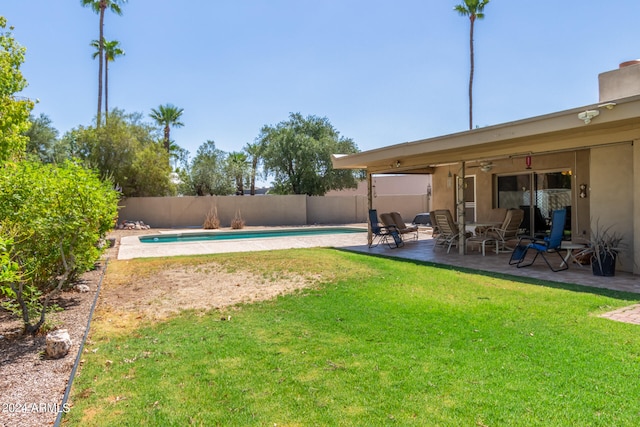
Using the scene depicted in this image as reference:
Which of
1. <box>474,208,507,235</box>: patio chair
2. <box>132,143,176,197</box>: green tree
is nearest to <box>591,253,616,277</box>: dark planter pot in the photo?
<box>474,208,507,235</box>: patio chair

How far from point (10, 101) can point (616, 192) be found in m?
12.1

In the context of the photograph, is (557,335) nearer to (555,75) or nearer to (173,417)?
(173,417)

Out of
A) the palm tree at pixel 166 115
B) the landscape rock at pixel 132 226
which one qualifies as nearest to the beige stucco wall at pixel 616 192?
the landscape rock at pixel 132 226

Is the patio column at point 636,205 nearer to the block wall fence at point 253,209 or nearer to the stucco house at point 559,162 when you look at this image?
the stucco house at point 559,162

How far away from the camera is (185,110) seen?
36094 mm

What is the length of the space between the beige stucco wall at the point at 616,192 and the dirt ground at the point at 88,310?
6.12 metres

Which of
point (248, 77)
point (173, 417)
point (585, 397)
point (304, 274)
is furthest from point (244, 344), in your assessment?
point (248, 77)

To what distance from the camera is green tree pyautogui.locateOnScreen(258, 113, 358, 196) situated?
27.7m

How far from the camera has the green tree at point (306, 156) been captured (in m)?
27.7

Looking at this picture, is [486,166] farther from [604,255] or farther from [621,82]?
[604,255]

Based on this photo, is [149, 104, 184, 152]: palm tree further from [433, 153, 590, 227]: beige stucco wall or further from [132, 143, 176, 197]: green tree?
[433, 153, 590, 227]: beige stucco wall

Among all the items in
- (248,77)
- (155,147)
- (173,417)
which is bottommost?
(173,417)

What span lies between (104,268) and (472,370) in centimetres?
861

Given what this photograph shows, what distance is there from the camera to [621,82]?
9.39 metres
